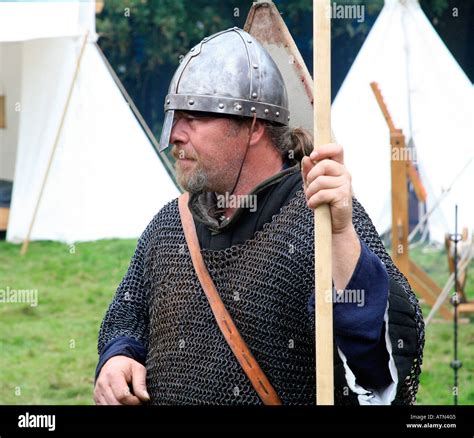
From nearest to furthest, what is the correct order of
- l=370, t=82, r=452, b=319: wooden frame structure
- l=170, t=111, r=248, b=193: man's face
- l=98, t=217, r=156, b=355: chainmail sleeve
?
1. l=170, t=111, r=248, b=193: man's face
2. l=98, t=217, r=156, b=355: chainmail sleeve
3. l=370, t=82, r=452, b=319: wooden frame structure

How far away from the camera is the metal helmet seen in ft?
12.1

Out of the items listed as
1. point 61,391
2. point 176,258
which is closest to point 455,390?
point 61,391

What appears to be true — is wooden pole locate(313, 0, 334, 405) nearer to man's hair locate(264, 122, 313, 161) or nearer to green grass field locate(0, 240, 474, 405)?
man's hair locate(264, 122, 313, 161)

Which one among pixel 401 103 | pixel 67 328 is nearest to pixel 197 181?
pixel 67 328

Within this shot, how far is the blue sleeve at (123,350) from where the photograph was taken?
12.8 feet

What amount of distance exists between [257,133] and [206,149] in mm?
172

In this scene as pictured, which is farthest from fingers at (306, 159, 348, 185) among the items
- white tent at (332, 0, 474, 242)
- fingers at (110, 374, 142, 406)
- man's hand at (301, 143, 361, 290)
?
white tent at (332, 0, 474, 242)

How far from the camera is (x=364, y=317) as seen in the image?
3271 millimetres

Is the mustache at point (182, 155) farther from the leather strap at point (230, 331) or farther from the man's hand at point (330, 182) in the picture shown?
the man's hand at point (330, 182)

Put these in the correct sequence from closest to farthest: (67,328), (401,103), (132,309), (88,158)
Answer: (132,309), (67,328), (401,103), (88,158)

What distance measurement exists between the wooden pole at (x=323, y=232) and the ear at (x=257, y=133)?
0.64 metres

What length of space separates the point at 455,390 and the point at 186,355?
9.68 feet

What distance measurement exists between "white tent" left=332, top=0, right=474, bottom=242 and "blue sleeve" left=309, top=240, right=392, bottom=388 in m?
5.91

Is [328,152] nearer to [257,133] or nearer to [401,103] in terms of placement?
[257,133]
